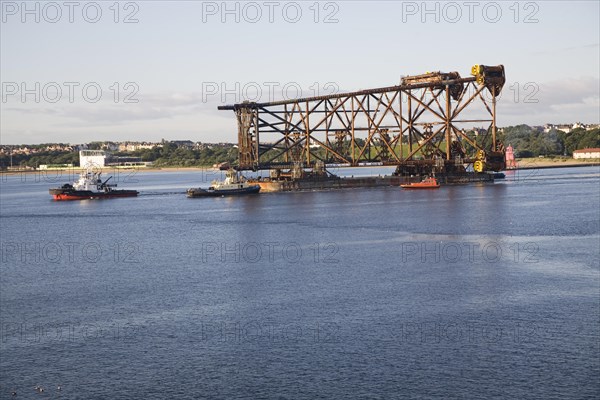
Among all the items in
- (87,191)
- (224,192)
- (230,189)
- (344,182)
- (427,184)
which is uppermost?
(344,182)

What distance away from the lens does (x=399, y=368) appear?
86.1 ft

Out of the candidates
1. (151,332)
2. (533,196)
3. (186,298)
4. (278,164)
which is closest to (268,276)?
(186,298)

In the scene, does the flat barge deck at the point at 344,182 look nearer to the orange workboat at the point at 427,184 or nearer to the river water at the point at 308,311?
the orange workboat at the point at 427,184

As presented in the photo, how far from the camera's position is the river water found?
25.5 metres

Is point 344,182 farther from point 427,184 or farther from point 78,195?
point 78,195

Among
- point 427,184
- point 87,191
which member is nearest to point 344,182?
point 427,184

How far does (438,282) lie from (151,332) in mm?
15205

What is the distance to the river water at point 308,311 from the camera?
25453mm

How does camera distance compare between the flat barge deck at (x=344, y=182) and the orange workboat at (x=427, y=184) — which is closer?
the orange workboat at (x=427, y=184)

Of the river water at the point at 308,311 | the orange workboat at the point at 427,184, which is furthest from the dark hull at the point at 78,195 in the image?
the river water at the point at 308,311

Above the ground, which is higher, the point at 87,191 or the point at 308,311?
the point at 87,191

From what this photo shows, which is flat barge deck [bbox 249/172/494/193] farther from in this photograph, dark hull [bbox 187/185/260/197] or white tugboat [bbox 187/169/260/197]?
dark hull [bbox 187/185/260/197]

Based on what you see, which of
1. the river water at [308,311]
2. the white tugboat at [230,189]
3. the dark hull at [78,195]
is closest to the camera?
the river water at [308,311]

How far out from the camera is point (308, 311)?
3356 cm
